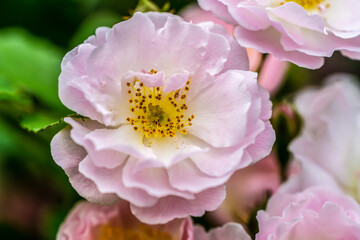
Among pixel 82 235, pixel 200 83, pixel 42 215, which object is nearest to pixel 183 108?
pixel 200 83

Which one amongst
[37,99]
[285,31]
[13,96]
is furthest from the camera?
[37,99]

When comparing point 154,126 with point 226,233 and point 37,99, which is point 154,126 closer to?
point 226,233

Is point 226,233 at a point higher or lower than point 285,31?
lower

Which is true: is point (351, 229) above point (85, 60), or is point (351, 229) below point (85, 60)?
below

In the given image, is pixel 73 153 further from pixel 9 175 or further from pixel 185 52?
pixel 9 175

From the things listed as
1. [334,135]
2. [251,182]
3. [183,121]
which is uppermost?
[183,121]

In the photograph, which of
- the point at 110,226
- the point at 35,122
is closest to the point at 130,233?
the point at 110,226
